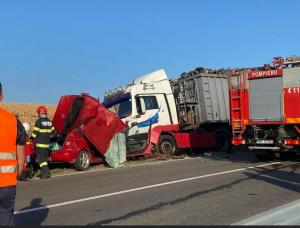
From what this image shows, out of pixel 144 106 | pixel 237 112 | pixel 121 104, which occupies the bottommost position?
pixel 237 112

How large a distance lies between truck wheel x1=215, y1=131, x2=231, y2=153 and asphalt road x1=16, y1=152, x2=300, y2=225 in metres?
6.74

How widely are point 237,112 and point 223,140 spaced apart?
482 centimetres

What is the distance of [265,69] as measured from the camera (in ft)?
54.5

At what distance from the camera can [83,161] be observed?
1538 centimetres

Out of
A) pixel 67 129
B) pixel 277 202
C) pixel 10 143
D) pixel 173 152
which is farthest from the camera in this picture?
pixel 173 152

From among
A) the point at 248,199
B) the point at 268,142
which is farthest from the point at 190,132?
the point at 248,199

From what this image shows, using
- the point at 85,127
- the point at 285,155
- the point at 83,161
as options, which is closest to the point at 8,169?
the point at 83,161

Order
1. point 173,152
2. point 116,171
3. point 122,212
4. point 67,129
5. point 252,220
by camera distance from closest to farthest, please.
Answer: point 252,220, point 122,212, point 116,171, point 67,129, point 173,152

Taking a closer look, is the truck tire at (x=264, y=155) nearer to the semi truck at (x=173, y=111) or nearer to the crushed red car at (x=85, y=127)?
the semi truck at (x=173, y=111)

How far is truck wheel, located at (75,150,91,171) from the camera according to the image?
49.7 ft

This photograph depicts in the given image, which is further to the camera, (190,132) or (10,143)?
(190,132)

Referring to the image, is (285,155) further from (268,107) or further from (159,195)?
(159,195)

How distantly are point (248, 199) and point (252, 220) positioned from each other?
5054mm

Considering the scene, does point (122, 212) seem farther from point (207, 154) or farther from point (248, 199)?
point (207, 154)
